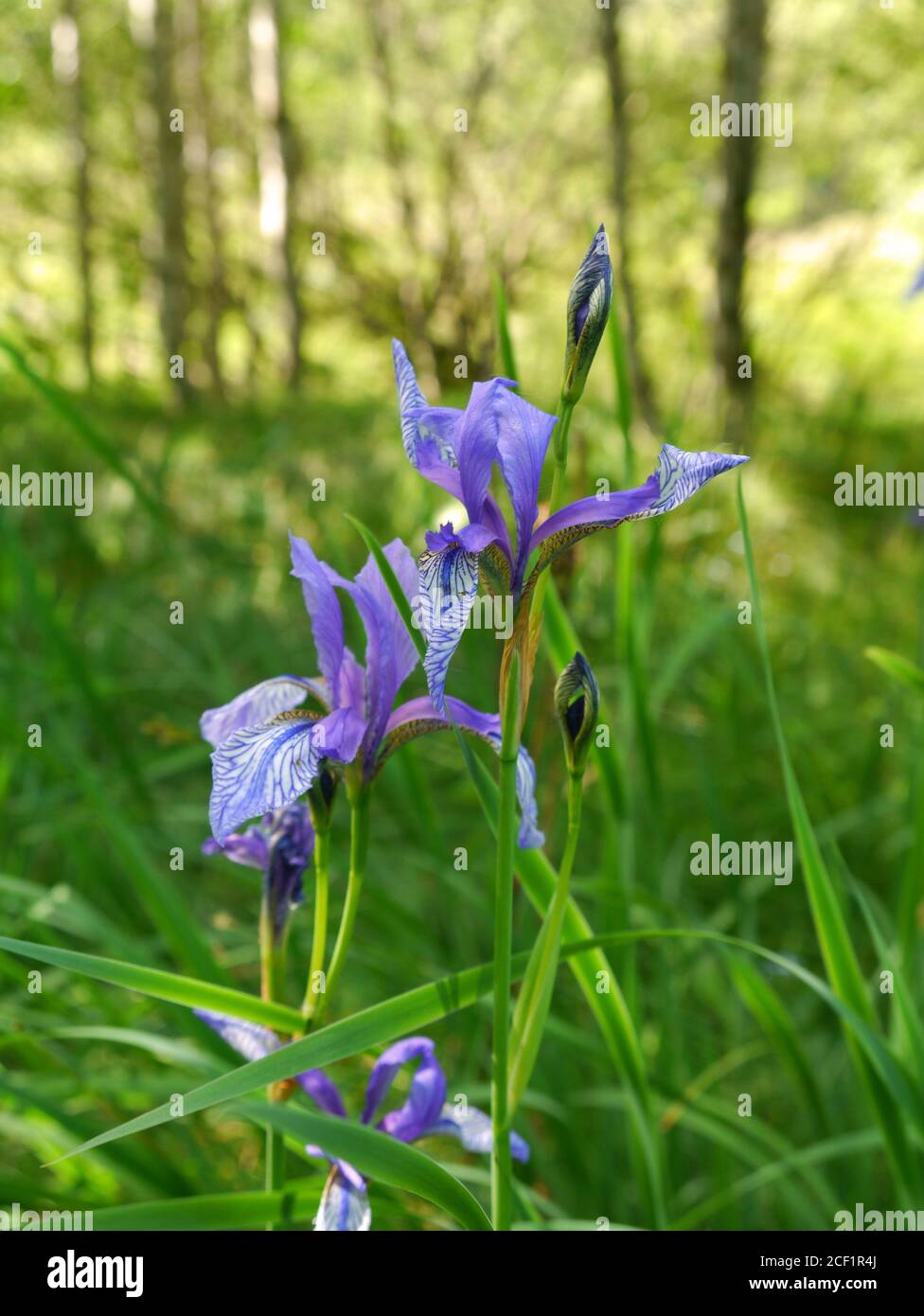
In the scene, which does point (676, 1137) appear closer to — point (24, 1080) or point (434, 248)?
point (24, 1080)

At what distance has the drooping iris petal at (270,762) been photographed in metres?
0.78

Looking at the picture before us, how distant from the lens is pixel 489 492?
77cm

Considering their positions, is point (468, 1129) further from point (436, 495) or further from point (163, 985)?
point (436, 495)

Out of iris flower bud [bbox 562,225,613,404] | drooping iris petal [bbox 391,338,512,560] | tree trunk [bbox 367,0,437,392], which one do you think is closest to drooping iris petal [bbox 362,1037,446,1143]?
drooping iris petal [bbox 391,338,512,560]

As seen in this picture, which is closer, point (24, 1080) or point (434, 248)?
point (24, 1080)


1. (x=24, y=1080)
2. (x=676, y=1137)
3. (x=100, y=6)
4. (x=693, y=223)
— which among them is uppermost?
(x=100, y=6)

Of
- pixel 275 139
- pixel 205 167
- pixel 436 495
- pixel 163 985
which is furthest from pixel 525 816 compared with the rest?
pixel 205 167

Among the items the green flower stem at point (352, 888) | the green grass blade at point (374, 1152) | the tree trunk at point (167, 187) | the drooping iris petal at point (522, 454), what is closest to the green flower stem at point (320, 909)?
the green flower stem at point (352, 888)

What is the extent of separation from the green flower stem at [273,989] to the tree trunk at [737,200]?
4164mm

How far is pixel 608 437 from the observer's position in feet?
20.1

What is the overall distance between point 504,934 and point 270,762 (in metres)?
0.21

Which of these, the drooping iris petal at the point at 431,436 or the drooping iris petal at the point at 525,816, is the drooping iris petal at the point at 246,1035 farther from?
the drooping iris petal at the point at 431,436
